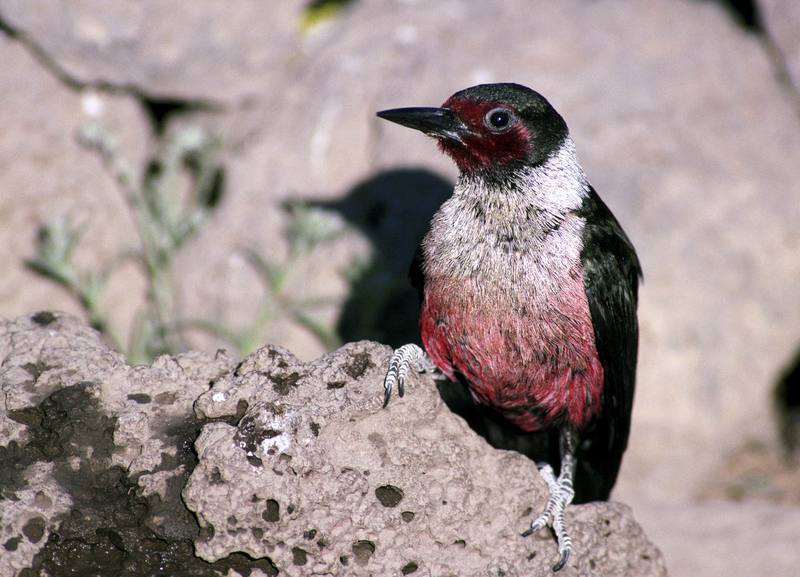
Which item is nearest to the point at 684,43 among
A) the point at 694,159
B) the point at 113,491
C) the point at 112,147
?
the point at 694,159

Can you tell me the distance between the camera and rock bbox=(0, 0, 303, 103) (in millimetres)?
6262

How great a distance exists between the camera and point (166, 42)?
6594 millimetres

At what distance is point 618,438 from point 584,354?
1.94 ft

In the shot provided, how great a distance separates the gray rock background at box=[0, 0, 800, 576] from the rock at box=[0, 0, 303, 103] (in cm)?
1

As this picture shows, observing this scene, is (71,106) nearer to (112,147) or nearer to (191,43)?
(112,147)

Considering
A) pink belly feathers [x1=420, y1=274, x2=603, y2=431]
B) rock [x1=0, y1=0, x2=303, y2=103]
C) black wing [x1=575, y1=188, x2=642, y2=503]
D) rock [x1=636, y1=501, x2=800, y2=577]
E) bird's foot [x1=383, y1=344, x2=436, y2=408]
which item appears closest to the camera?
bird's foot [x1=383, y1=344, x2=436, y2=408]

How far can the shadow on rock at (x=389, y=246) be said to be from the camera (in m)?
5.93

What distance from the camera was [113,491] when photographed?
336 centimetres

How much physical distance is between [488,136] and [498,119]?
3.0 inches

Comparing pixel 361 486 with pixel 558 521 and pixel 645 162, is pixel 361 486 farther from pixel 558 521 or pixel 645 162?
pixel 645 162

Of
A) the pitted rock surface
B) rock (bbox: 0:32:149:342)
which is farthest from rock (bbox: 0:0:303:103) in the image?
the pitted rock surface

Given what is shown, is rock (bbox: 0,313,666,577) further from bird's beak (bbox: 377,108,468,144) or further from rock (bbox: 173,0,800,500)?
rock (bbox: 173,0,800,500)

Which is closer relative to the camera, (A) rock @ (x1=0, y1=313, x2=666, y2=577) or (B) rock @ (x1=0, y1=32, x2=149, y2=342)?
(A) rock @ (x1=0, y1=313, x2=666, y2=577)

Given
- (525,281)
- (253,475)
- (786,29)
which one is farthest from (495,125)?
(786,29)
